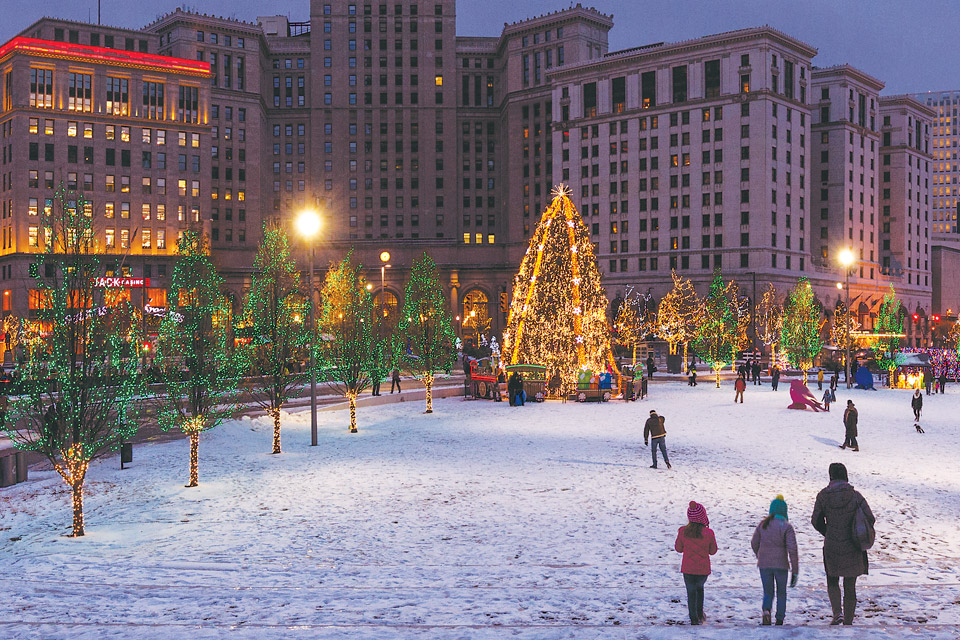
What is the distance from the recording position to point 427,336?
116 feet

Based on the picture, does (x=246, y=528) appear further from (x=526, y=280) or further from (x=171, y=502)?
(x=526, y=280)

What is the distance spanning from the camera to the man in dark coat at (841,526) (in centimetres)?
852

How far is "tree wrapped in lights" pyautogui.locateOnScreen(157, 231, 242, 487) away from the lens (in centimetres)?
1911

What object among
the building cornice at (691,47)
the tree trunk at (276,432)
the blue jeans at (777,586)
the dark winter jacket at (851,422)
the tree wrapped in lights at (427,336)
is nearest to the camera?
the blue jeans at (777,586)

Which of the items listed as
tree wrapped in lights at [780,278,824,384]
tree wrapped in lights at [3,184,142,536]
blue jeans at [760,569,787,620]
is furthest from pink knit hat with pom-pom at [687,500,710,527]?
tree wrapped in lights at [780,278,824,384]

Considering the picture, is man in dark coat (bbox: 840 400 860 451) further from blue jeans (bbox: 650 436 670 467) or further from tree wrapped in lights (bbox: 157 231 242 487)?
tree wrapped in lights (bbox: 157 231 242 487)

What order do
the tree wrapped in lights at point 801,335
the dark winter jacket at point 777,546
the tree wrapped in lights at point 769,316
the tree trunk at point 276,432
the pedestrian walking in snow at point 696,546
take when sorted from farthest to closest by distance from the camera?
the tree wrapped in lights at point 769,316, the tree wrapped in lights at point 801,335, the tree trunk at point 276,432, the pedestrian walking in snow at point 696,546, the dark winter jacket at point 777,546

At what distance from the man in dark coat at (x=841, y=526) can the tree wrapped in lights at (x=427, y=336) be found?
25322 millimetres

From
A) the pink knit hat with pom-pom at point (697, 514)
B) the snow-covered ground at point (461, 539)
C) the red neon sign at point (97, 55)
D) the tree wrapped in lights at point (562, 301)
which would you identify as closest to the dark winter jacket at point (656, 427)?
the snow-covered ground at point (461, 539)

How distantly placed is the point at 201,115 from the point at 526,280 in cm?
7417

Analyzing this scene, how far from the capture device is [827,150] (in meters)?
106

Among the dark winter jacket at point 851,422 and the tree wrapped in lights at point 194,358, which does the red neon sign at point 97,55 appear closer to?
the tree wrapped in lights at point 194,358

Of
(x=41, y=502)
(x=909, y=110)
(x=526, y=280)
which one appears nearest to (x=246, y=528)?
(x=41, y=502)

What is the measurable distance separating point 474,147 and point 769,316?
57.8m
